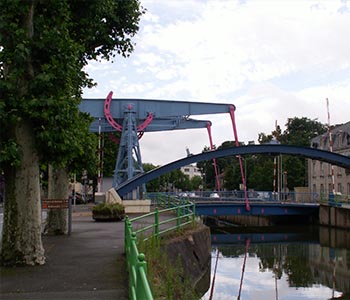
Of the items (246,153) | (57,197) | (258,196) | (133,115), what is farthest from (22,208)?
(258,196)

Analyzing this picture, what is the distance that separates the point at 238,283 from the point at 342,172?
3972 centimetres

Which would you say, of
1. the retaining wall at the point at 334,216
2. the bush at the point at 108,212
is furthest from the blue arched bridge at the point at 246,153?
the bush at the point at 108,212

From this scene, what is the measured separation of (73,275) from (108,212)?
38.4 feet

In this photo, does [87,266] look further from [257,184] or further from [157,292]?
[257,184]

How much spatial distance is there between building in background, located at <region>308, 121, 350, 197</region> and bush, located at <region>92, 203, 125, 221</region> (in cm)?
3622

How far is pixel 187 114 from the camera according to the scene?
30719mm

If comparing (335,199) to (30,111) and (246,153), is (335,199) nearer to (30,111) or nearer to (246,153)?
(246,153)

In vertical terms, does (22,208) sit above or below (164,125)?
below

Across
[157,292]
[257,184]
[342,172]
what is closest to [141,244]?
[157,292]

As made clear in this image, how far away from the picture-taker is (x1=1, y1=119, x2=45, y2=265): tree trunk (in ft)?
28.9

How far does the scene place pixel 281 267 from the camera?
789 inches

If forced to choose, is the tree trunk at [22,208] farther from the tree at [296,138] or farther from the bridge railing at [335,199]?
the tree at [296,138]

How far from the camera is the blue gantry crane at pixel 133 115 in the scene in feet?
98.2

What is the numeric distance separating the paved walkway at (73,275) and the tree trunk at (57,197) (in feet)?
7.58
